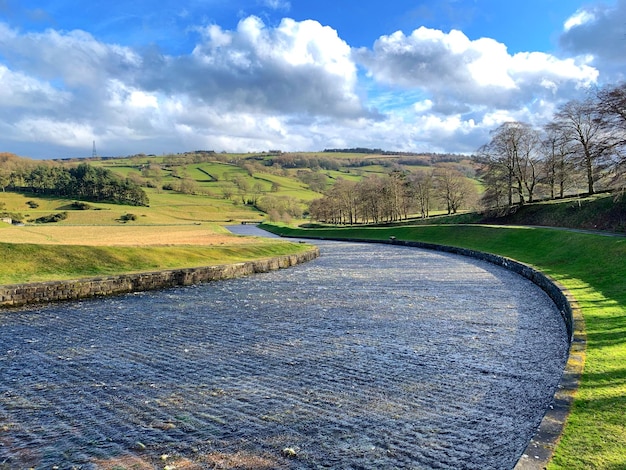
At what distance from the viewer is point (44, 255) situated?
23359 mm

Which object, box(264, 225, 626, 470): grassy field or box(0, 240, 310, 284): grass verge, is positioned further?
box(0, 240, 310, 284): grass verge

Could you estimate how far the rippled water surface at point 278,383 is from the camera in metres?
6.61

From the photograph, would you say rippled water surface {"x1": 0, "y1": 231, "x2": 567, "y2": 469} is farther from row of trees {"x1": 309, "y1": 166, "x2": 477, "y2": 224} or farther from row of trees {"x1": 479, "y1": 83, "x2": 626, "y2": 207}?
row of trees {"x1": 309, "y1": 166, "x2": 477, "y2": 224}

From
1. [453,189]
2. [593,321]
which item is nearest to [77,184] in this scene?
[453,189]

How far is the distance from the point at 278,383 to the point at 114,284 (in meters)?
15.5

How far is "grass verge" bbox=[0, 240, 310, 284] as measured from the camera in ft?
70.0

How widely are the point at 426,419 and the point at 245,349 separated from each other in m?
5.80

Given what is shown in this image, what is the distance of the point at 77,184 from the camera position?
11900 centimetres

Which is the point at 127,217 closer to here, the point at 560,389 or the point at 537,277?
the point at 537,277

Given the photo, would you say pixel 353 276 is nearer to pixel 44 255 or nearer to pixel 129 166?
pixel 44 255

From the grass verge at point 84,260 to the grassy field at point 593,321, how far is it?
21182 mm

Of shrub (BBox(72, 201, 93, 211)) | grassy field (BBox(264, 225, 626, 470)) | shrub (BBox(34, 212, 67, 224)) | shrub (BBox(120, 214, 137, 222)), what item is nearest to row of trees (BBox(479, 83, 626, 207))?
grassy field (BBox(264, 225, 626, 470))

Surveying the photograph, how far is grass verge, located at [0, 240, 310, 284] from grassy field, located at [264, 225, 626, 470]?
21182 mm

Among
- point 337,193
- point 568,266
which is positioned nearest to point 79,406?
point 568,266
